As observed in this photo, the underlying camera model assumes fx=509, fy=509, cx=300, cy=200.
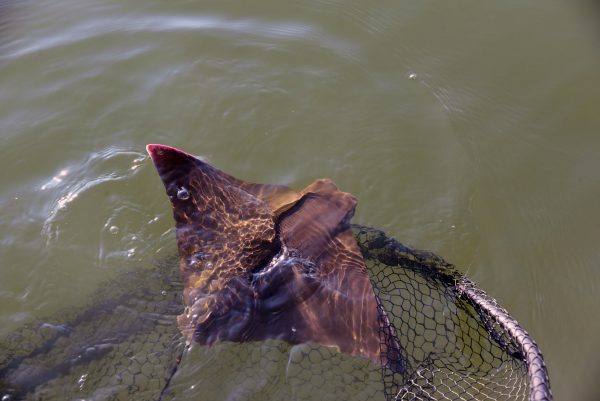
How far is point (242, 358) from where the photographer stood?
165 inches

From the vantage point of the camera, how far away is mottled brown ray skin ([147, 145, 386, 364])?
3.91 metres

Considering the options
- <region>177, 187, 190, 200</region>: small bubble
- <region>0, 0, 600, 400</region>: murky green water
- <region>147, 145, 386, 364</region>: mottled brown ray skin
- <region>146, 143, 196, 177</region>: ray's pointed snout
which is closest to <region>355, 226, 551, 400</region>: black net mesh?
<region>147, 145, 386, 364</region>: mottled brown ray skin

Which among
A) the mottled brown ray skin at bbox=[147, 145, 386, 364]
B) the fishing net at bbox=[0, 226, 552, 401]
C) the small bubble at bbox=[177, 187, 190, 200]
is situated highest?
the small bubble at bbox=[177, 187, 190, 200]

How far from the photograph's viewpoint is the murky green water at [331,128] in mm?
4906

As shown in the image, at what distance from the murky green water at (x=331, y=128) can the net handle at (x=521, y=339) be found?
3.01 ft

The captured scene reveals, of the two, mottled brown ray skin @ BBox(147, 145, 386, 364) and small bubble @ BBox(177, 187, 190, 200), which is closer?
mottled brown ray skin @ BBox(147, 145, 386, 364)

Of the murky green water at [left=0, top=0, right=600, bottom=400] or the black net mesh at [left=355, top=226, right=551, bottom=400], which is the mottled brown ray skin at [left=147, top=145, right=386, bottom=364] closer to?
the black net mesh at [left=355, top=226, right=551, bottom=400]

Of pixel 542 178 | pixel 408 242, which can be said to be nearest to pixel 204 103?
pixel 408 242

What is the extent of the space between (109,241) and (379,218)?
271 cm

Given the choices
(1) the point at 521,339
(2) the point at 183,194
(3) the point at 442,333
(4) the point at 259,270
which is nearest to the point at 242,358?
(4) the point at 259,270

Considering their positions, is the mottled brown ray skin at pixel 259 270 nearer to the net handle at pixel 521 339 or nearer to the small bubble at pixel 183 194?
the small bubble at pixel 183 194

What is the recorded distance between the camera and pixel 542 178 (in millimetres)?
5652

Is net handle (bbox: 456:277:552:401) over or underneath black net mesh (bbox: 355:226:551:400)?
over

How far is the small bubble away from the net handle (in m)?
2.32
